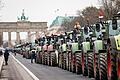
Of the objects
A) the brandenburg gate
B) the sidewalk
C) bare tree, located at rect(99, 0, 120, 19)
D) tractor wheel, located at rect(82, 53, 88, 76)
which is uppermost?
the brandenburg gate

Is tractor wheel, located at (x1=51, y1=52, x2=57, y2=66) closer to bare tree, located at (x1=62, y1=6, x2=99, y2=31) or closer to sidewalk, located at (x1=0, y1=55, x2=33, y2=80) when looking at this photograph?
sidewalk, located at (x1=0, y1=55, x2=33, y2=80)

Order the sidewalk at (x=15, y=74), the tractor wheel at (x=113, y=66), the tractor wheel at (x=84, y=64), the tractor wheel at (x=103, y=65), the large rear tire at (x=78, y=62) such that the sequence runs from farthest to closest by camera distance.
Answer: the sidewalk at (x=15, y=74) → the large rear tire at (x=78, y=62) → the tractor wheel at (x=84, y=64) → the tractor wheel at (x=103, y=65) → the tractor wheel at (x=113, y=66)

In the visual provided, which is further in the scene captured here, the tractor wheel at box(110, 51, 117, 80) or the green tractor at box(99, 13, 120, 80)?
the tractor wheel at box(110, 51, 117, 80)

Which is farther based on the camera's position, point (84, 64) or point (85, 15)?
point (85, 15)

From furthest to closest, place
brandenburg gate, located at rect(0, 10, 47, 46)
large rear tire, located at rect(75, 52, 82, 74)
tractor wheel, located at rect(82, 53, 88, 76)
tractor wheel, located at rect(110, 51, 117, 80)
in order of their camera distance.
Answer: brandenburg gate, located at rect(0, 10, 47, 46) < large rear tire, located at rect(75, 52, 82, 74) < tractor wheel, located at rect(82, 53, 88, 76) < tractor wheel, located at rect(110, 51, 117, 80)

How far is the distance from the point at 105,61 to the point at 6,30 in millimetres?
162073

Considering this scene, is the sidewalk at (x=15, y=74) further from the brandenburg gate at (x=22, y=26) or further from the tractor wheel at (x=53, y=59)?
the brandenburg gate at (x=22, y=26)

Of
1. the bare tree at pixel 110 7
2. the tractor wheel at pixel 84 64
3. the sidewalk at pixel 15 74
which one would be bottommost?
the sidewalk at pixel 15 74

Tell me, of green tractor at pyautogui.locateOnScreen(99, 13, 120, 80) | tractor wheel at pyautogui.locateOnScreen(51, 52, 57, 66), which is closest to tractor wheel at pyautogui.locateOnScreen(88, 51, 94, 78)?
green tractor at pyautogui.locateOnScreen(99, 13, 120, 80)

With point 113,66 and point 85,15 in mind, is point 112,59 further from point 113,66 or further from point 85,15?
point 85,15

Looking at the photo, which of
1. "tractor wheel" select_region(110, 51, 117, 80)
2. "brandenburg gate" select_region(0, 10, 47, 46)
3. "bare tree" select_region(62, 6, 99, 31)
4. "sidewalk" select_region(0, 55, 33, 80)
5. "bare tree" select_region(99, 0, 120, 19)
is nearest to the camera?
"tractor wheel" select_region(110, 51, 117, 80)

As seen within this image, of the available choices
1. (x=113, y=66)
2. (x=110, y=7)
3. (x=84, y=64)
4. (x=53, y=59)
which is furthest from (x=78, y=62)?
(x=110, y=7)

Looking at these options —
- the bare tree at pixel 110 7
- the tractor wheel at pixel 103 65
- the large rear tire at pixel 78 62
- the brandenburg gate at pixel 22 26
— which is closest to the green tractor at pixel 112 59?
the tractor wheel at pixel 103 65

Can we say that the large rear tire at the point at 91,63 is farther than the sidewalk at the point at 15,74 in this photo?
No
